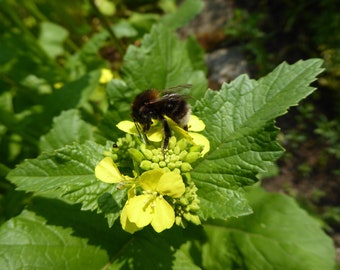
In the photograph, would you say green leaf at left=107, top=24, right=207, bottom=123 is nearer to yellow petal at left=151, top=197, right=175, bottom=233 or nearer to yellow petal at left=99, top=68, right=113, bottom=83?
yellow petal at left=151, top=197, right=175, bottom=233

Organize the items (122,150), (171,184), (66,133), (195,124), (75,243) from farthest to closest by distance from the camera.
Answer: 1. (66,133)
2. (75,243)
3. (195,124)
4. (122,150)
5. (171,184)

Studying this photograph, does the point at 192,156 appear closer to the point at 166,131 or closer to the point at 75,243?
the point at 166,131

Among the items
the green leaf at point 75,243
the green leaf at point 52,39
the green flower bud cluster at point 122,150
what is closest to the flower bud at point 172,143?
the green flower bud cluster at point 122,150

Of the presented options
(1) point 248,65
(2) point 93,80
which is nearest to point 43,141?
(2) point 93,80

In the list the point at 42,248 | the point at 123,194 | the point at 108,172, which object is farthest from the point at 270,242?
the point at 42,248

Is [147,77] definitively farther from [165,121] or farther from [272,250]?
[272,250]

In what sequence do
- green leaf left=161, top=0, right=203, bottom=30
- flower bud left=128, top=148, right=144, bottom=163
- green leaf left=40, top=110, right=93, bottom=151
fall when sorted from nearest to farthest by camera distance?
1. flower bud left=128, top=148, right=144, bottom=163
2. green leaf left=40, top=110, right=93, bottom=151
3. green leaf left=161, top=0, right=203, bottom=30

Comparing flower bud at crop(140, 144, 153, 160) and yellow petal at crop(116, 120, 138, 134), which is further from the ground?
yellow petal at crop(116, 120, 138, 134)

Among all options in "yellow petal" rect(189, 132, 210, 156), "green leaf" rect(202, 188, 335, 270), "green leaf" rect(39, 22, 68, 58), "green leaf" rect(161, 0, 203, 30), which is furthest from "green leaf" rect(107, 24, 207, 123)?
"green leaf" rect(39, 22, 68, 58)
